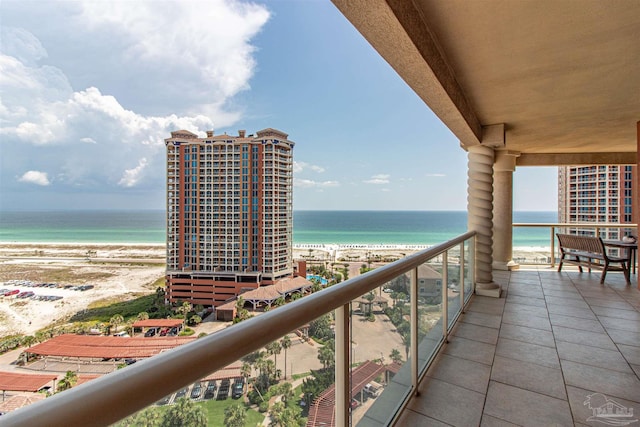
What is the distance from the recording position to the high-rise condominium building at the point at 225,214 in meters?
18.5

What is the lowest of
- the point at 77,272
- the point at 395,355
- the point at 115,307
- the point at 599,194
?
the point at 115,307

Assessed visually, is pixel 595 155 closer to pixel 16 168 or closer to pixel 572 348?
pixel 572 348

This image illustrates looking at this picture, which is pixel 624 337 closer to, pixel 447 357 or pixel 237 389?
pixel 447 357

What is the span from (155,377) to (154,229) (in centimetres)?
4354

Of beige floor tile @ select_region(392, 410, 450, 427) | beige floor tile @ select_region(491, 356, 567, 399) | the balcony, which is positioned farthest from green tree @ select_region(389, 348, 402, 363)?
beige floor tile @ select_region(491, 356, 567, 399)

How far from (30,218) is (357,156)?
49.0 m

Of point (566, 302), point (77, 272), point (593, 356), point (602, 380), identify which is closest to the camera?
point (602, 380)

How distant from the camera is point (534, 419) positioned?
5.78 ft

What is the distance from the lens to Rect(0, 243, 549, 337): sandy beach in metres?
14.5

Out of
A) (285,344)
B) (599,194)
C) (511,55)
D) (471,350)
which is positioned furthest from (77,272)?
(599,194)

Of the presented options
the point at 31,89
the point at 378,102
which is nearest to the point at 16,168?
the point at 31,89

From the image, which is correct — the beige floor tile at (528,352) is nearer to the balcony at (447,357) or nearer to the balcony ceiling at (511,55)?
Result: the balcony at (447,357)

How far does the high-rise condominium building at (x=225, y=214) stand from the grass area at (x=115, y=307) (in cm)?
185

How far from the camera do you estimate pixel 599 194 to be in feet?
44.1
